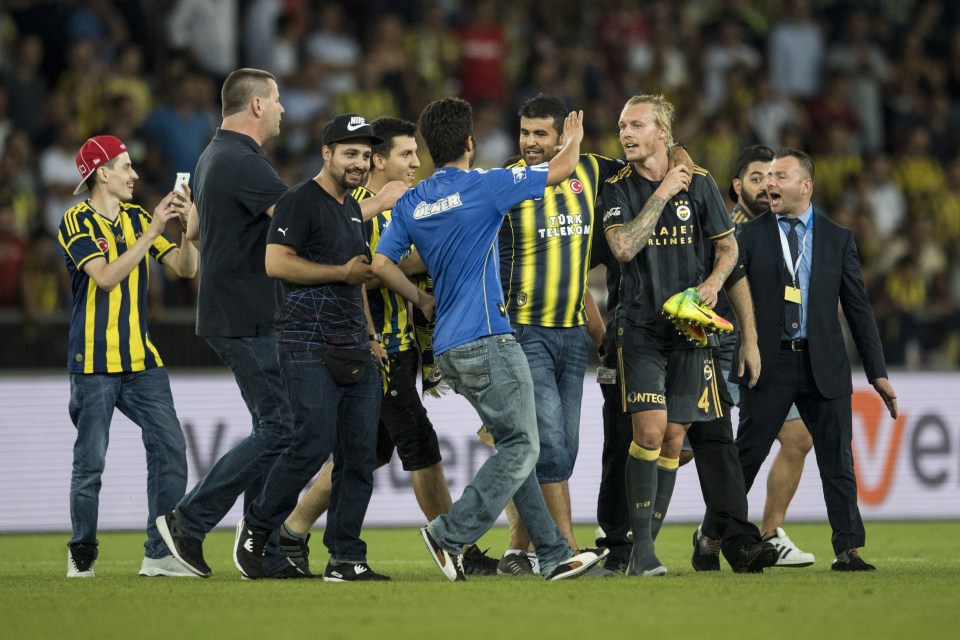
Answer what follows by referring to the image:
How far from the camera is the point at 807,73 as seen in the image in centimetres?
1805

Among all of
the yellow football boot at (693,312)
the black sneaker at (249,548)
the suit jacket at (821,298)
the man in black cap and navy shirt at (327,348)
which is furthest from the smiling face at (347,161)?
the suit jacket at (821,298)

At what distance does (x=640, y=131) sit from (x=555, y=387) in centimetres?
140

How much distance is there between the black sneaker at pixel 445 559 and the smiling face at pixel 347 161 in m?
1.75

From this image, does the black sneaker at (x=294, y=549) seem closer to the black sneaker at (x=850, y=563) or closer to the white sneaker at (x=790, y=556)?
the white sneaker at (x=790, y=556)

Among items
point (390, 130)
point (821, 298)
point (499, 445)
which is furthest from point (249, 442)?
point (821, 298)

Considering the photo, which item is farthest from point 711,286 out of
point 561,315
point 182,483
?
point 182,483

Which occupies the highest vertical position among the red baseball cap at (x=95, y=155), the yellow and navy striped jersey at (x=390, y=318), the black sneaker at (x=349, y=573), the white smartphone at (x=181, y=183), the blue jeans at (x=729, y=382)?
the red baseball cap at (x=95, y=155)

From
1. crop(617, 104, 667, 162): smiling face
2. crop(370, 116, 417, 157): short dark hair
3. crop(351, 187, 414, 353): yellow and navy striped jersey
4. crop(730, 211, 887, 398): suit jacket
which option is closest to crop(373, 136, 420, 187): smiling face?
crop(370, 116, 417, 157): short dark hair

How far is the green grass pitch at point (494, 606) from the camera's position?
Answer: 556cm

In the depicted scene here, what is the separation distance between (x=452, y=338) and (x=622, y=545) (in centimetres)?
179

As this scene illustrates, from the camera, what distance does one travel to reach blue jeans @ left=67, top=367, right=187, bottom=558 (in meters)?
7.83

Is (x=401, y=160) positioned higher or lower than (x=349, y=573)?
higher

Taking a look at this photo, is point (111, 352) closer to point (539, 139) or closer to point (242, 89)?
point (242, 89)

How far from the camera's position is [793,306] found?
26.5 feet
